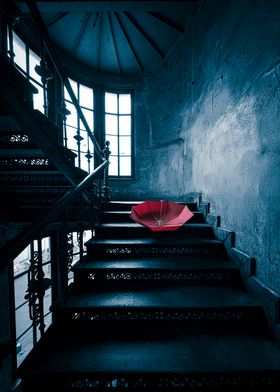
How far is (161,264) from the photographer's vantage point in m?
2.51

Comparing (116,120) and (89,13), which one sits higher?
(89,13)

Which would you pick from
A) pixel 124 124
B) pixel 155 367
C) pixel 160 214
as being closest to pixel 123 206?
pixel 160 214

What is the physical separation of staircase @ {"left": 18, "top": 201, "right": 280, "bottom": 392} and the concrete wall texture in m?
0.48

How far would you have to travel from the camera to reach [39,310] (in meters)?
1.71

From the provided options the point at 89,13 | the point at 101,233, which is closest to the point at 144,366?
the point at 101,233

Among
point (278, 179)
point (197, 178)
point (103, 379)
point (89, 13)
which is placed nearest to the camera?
point (103, 379)

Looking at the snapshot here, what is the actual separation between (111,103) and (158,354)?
7.08m

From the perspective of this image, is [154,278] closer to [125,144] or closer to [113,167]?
[113,167]

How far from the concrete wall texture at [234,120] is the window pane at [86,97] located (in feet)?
9.18

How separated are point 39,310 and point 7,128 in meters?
2.02

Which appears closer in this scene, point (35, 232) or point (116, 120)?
point (35, 232)

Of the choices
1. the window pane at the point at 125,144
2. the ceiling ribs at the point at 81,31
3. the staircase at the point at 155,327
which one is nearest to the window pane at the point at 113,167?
the window pane at the point at 125,144

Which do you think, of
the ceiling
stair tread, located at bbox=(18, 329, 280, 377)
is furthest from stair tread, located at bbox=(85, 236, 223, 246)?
the ceiling

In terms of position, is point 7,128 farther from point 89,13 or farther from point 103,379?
point 89,13
